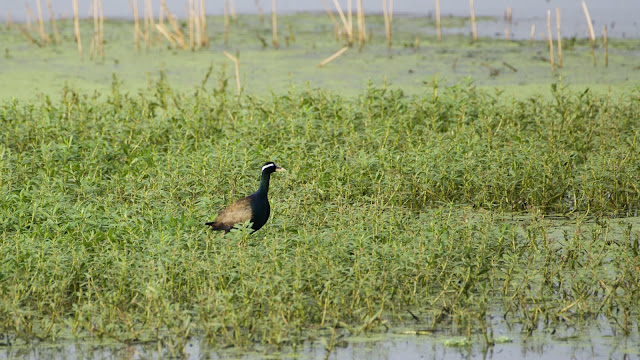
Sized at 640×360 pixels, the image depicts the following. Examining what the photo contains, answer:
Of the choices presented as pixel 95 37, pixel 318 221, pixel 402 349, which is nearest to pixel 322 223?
pixel 318 221

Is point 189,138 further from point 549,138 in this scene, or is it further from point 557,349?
→ point 557,349

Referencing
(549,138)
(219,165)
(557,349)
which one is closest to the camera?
(557,349)

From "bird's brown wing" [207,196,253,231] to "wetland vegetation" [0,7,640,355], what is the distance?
5.6 inches

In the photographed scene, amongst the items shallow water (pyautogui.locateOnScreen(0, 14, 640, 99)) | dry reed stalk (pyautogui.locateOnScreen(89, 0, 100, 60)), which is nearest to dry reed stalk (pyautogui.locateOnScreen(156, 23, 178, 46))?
shallow water (pyautogui.locateOnScreen(0, 14, 640, 99))

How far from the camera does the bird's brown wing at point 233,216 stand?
701cm

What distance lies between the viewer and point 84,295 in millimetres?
6098

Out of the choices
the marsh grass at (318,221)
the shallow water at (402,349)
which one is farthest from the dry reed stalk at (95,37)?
the shallow water at (402,349)

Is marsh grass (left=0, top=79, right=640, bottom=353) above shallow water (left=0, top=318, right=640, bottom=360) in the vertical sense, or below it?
above

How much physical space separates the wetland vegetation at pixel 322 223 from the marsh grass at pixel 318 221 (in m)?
0.02

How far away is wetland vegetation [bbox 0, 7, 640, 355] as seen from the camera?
5586mm

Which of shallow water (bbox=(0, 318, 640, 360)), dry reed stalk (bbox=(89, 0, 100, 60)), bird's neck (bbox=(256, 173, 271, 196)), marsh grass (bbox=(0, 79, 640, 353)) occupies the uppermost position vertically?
dry reed stalk (bbox=(89, 0, 100, 60))

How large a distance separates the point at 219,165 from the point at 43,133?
218 cm

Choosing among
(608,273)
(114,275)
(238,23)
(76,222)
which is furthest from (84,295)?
(238,23)

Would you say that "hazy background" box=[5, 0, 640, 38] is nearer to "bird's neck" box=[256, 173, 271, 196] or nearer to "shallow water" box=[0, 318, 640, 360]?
"bird's neck" box=[256, 173, 271, 196]
